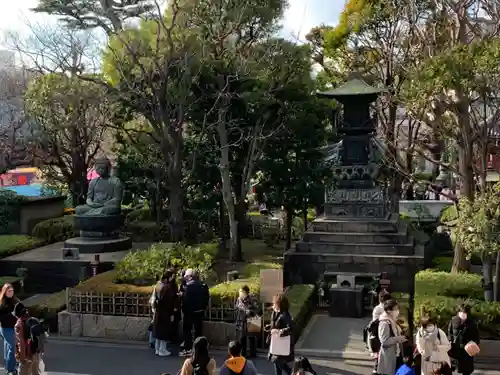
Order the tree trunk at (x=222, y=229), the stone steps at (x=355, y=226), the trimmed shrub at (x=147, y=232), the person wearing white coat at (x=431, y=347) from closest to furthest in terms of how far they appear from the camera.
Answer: the person wearing white coat at (x=431, y=347) < the stone steps at (x=355, y=226) < the trimmed shrub at (x=147, y=232) < the tree trunk at (x=222, y=229)

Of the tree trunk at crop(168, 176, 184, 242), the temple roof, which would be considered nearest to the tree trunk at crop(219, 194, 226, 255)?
the tree trunk at crop(168, 176, 184, 242)

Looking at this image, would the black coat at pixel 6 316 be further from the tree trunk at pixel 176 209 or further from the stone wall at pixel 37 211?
the stone wall at pixel 37 211

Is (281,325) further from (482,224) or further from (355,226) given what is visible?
(355,226)

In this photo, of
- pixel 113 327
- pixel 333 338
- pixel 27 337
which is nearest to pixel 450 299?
pixel 333 338

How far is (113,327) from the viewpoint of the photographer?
13.2 m

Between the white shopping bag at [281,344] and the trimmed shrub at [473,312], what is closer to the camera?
the white shopping bag at [281,344]

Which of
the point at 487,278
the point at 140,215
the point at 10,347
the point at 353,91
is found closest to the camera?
the point at 10,347

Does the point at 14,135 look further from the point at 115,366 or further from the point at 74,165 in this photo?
the point at 115,366

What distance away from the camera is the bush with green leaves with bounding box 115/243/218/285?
47.4 ft

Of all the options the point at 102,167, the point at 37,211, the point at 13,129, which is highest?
the point at 13,129

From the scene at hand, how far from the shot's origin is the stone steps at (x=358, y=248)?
17.8 m

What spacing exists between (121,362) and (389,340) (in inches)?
207

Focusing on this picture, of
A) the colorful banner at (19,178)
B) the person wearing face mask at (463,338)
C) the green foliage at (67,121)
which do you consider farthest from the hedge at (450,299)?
the colorful banner at (19,178)

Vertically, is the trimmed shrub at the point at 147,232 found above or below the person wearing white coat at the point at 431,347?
above
